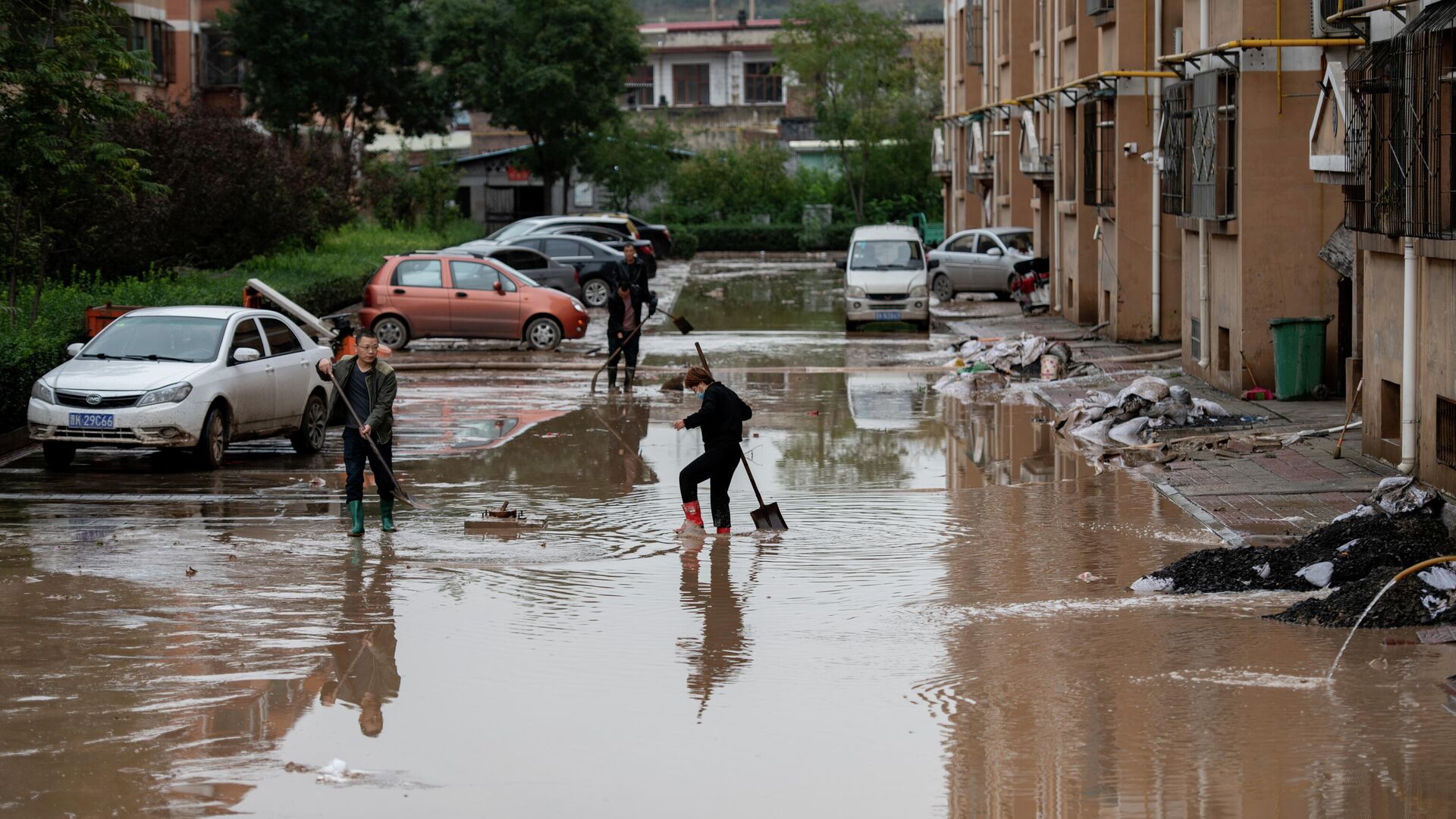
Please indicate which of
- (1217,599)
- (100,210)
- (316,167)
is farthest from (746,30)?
(1217,599)

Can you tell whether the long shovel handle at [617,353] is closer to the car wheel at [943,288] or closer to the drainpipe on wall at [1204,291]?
the drainpipe on wall at [1204,291]

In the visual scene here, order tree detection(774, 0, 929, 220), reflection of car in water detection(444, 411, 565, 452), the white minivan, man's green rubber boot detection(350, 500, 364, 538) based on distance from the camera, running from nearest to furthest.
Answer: man's green rubber boot detection(350, 500, 364, 538), reflection of car in water detection(444, 411, 565, 452), the white minivan, tree detection(774, 0, 929, 220)

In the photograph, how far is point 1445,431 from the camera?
44.9 ft

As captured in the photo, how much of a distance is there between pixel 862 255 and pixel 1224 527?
20.0 meters

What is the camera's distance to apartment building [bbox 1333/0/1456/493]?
13516 millimetres

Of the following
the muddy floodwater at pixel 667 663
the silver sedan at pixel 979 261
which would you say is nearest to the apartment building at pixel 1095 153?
the silver sedan at pixel 979 261

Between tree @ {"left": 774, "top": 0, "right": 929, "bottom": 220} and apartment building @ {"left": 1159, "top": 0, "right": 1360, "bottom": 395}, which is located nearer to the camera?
apartment building @ {"left": 1159, "top": 0, "right": 1360, "bottom": 395}

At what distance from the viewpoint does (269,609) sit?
10.3 metres

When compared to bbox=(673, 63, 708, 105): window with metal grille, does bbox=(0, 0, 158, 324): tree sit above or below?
below

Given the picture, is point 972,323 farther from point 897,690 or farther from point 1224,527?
point 897,690

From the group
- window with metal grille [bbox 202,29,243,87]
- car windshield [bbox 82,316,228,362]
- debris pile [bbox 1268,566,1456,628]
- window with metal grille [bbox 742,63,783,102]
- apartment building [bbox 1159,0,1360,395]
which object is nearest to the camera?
debris pile [bbox 1268,566,1456,628]

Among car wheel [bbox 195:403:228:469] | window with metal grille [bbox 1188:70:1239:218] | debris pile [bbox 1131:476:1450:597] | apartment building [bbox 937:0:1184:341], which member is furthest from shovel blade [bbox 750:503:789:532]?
apartment building [bbox 937:0:1184:341]

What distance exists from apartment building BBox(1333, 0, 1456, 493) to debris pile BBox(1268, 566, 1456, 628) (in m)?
4.17

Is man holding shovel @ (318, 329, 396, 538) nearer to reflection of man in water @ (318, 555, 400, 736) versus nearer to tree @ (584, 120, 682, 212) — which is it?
reflection of man in water @ (318, 555, 400, 736)
